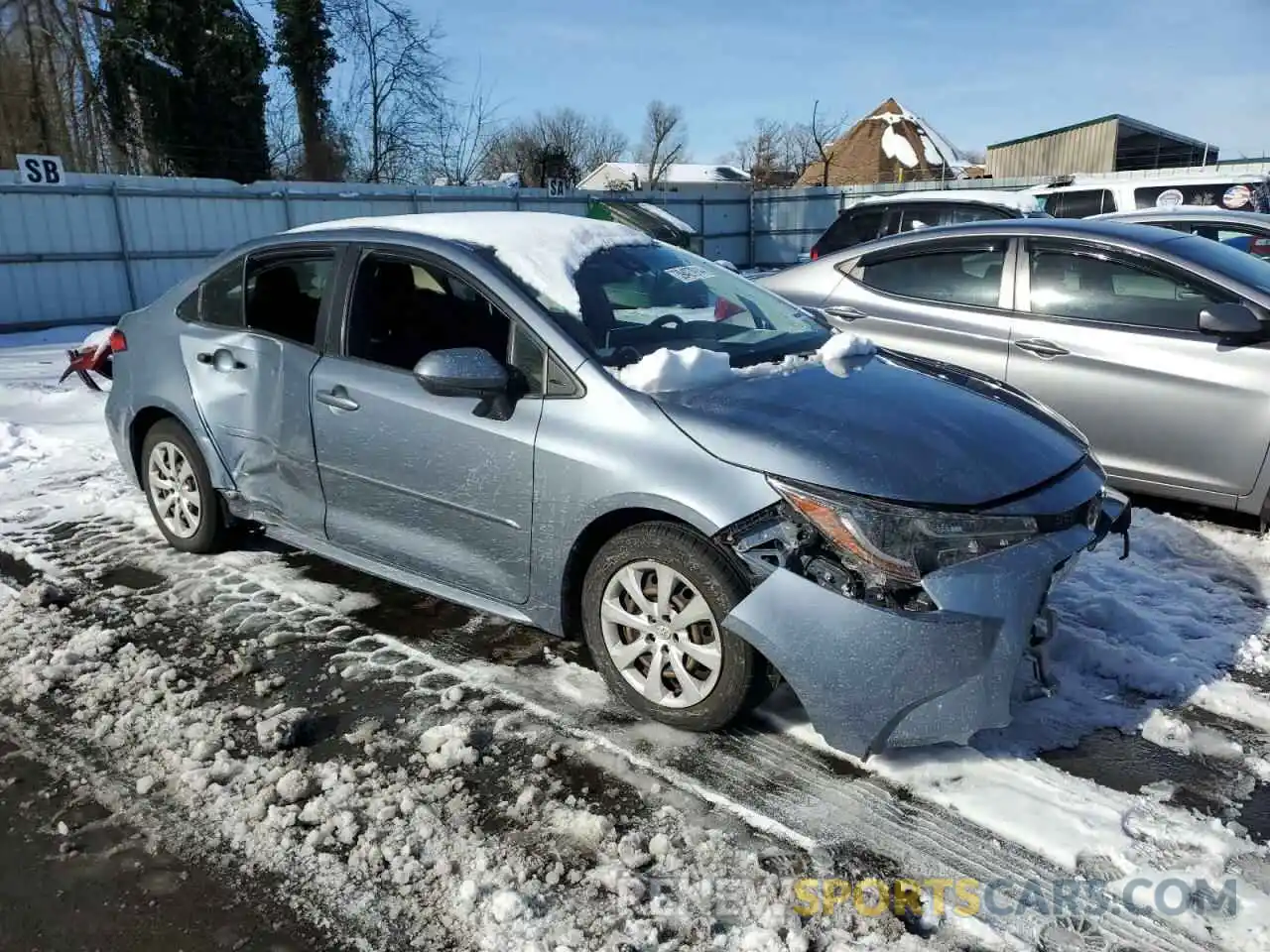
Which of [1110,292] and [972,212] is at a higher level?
[972,212]

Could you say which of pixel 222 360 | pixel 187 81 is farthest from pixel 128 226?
pixel 222 360

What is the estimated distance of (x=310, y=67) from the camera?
2834cm

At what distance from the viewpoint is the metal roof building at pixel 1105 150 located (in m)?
33.0

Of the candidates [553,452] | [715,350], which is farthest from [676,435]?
[715,350]

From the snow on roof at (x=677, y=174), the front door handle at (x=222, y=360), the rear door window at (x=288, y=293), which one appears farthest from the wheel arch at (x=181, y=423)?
the snow on roof at (x=677, y=174)

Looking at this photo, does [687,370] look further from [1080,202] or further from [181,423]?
[1080,202]

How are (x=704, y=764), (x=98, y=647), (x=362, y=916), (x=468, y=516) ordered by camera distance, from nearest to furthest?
(x=362, y=916) → (x=704, y=764) → (x=468, y=516) → (x=98, y=647)

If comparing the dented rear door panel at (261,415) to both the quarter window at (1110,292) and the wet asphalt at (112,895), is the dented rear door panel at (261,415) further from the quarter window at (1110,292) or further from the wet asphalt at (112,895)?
the quarter window at (1110,292)

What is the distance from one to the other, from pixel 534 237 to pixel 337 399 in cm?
103

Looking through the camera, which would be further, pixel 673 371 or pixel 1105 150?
pixel 1105 150

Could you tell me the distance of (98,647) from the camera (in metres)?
3.75

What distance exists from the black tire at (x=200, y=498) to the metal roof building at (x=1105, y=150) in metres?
34.0

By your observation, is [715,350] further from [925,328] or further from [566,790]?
[925,328]

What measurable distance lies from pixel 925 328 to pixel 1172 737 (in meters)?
3.03
